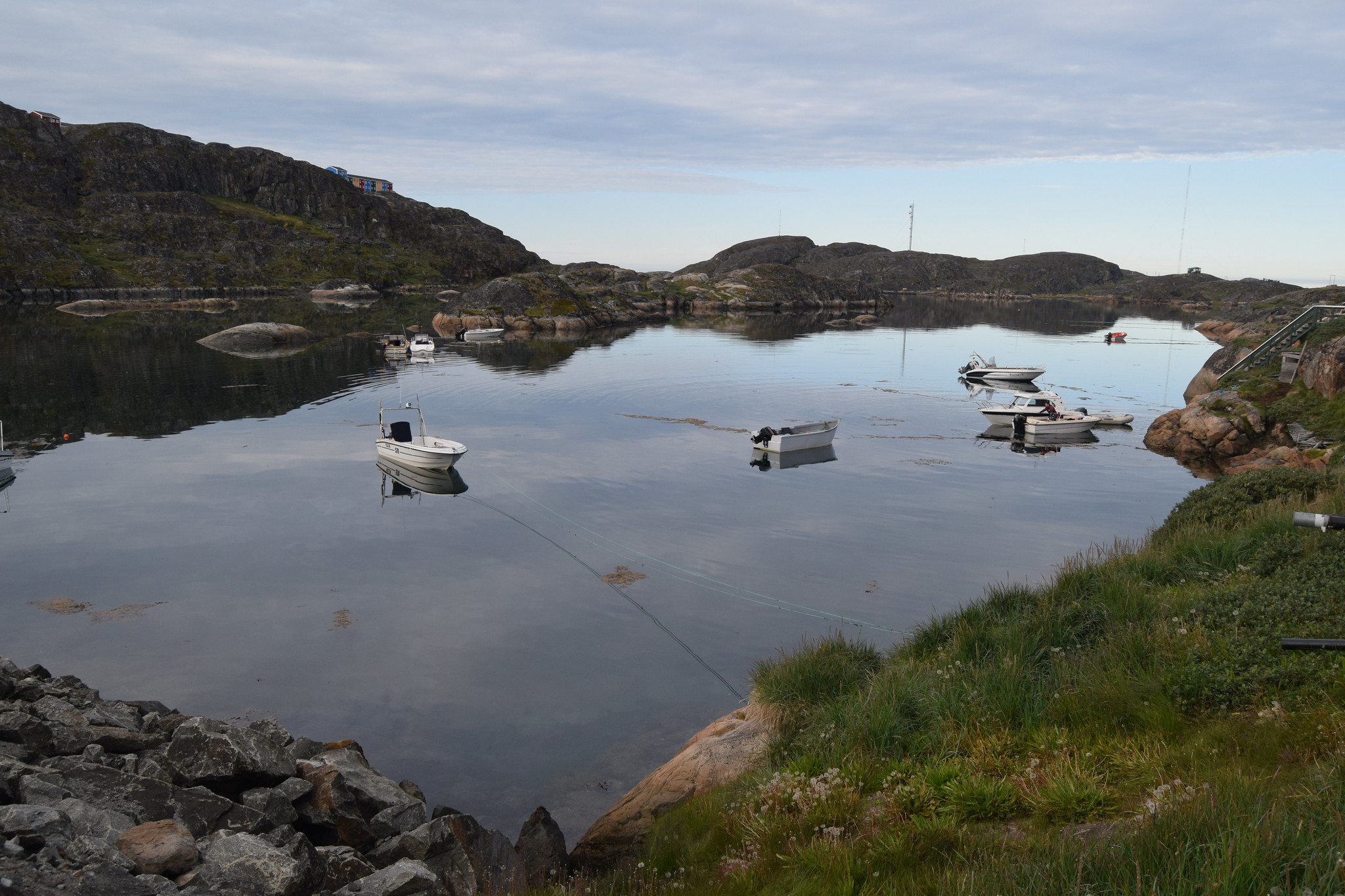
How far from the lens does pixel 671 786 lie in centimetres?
1354

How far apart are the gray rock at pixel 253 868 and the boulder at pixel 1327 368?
5257 centimetres

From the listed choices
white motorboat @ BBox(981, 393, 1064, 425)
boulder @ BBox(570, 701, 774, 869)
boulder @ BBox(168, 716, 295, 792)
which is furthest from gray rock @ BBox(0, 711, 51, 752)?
white motorboat @ BBox(981, 393, 1064, 425)

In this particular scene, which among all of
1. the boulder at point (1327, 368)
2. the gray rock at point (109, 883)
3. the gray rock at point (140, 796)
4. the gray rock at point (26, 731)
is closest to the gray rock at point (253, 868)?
the gray rock at point (109, 883)

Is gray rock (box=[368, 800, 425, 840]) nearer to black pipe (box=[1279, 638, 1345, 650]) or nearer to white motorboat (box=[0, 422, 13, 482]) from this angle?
black pipe (box=[1279, 638, 1345, 650])

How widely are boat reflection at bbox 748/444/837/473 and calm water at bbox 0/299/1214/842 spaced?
839 mm

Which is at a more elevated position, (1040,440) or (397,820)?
(1040,440)

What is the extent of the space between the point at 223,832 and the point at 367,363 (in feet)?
260

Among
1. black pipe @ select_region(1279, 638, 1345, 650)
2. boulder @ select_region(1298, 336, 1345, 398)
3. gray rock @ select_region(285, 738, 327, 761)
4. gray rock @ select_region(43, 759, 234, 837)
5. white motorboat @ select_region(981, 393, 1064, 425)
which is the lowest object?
gray rock @ select_region(285, 738, 327, 761)

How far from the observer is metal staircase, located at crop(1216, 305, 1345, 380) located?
164 feet

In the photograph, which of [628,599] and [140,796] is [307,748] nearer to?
[140,796]

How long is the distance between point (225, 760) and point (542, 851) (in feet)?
16.7

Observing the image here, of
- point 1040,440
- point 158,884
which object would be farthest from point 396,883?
point 1040,440

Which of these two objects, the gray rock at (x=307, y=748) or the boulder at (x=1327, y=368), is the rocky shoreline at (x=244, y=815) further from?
the boulder at (x=1327, y=368)

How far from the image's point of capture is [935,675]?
1302cm
